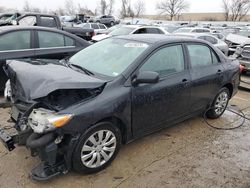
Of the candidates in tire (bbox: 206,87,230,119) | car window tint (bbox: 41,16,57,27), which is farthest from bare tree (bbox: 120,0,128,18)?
tire (bbox: 206,87,230,119)

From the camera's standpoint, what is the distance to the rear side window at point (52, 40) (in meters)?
5.86

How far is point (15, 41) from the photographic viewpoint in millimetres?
5531

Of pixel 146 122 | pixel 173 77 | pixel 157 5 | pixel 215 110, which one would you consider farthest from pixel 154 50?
pixel 157 5

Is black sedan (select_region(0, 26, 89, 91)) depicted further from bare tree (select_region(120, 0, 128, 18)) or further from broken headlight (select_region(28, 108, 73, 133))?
bare tree (select_region(120, 0, 128, 18))

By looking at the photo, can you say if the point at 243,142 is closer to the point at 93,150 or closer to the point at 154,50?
the point at 154,50

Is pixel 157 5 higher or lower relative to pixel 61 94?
higher

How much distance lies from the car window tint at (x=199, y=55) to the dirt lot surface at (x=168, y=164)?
1168mm

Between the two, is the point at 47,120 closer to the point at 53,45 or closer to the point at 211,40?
the point at 53,45

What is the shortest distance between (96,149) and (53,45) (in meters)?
3.65

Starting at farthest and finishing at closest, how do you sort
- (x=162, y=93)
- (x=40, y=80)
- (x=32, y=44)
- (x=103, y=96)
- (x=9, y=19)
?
(x=9, y=19) → (x=32, y=44) → (x=162, y=93) → (x=103, y=96) → (x=40, y=80)

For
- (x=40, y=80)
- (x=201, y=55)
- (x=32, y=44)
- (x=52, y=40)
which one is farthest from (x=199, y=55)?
(x=32, y=44)

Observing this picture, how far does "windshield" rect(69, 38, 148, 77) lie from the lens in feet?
11.3

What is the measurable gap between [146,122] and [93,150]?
2.84ft

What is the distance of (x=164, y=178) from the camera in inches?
125
